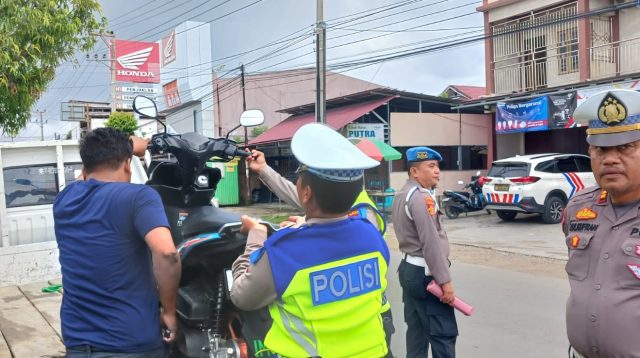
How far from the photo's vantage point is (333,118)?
18.8m

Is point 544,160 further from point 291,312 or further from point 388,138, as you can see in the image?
point 291,312

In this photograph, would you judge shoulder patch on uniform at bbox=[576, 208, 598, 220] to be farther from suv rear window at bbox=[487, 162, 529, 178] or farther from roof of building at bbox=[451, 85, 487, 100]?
roof of building at bbox=[451, 85, 487, 100]

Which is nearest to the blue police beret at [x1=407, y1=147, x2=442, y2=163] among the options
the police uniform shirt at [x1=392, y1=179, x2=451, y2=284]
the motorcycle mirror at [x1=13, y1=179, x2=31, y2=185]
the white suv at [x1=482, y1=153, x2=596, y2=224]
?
the police uniform shirt at [x1=392, y1=179, x2=451, y2=284]

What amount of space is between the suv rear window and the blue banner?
2.54 metres

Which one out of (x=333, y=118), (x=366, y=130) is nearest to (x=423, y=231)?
(x=366, y=130)

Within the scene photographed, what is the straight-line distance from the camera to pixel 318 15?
1498 centimetres

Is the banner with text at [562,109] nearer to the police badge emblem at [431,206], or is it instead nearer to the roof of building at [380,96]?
the roof of building at [380,96]

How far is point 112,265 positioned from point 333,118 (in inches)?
665

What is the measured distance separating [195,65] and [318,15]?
2510cm

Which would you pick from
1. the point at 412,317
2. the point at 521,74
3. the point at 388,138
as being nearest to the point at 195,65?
the point at 388,138

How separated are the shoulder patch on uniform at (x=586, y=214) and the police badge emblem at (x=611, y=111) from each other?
0.36 meters

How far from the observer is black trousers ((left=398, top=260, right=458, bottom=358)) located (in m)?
3.45

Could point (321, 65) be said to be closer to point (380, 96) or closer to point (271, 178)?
point (380, 96)

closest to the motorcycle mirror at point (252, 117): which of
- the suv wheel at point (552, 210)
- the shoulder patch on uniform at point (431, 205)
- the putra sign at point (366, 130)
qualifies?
the shoulder patch on uniform at point (431, 205)
